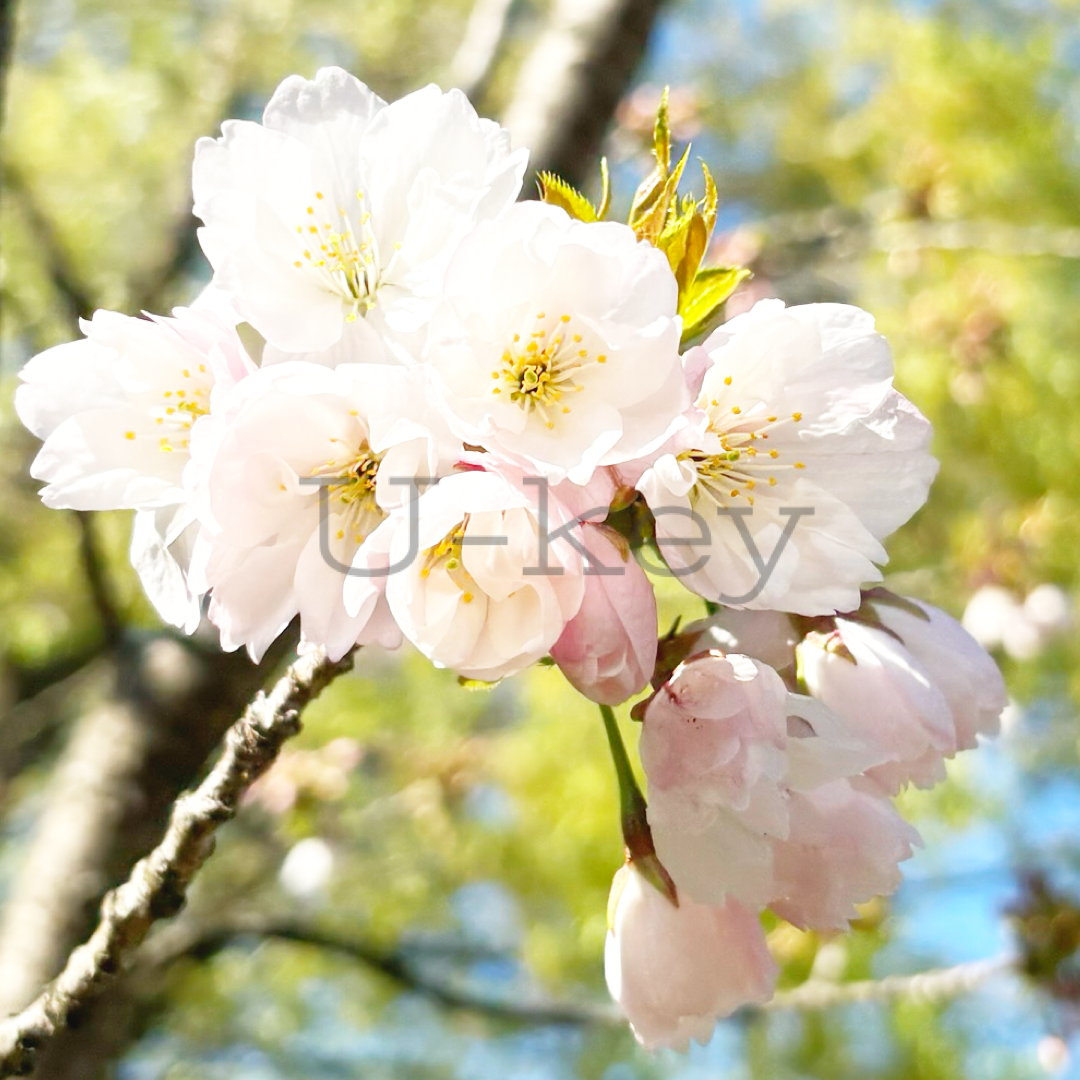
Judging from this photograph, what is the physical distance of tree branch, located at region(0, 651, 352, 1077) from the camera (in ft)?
2.37

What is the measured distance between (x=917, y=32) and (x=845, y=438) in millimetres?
5212

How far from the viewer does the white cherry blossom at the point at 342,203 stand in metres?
0.69

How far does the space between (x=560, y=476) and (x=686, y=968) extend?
37 cm

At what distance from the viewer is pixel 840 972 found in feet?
10.1

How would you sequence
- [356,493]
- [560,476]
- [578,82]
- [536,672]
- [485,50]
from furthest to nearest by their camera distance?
1. [536,672]
2. [485,50]
3. [578,82]
4. [356,493]
5. [560,476]

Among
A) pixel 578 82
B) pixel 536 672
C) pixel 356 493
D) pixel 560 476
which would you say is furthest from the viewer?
pixel 536 672

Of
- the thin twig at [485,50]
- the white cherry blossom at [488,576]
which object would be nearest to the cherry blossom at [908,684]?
the white cherry blossom at [488,576]

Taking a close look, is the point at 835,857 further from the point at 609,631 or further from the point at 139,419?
the point at 139,419

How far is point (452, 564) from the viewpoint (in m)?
0.66

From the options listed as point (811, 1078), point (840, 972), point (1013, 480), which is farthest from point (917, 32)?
point (811, 1078)

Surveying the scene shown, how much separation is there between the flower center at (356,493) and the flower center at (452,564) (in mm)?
56

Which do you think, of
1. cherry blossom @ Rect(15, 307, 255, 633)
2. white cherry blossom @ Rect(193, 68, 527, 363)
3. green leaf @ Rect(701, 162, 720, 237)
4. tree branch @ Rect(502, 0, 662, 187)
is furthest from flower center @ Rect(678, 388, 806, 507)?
tree branch @ Rect(502, 0, 662, 187)

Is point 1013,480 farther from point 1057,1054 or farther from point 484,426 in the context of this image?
point 484,426

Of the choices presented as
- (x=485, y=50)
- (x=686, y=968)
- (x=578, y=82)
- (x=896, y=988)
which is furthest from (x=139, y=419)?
(x=896, y=988)
